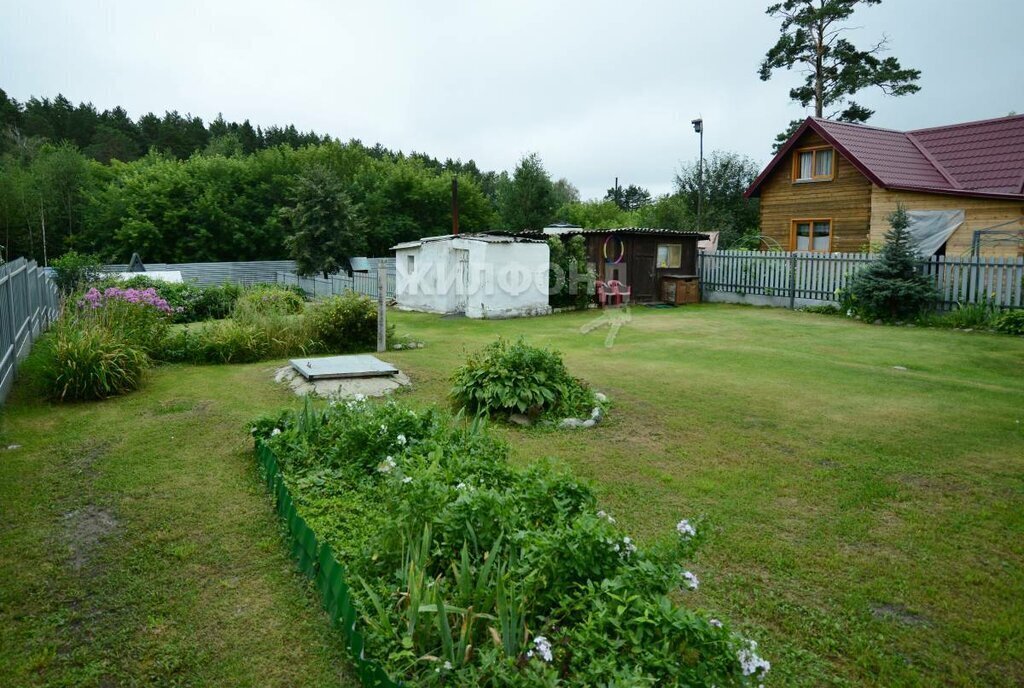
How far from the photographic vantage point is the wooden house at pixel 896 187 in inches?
746

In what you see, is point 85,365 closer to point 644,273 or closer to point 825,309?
point 644,273

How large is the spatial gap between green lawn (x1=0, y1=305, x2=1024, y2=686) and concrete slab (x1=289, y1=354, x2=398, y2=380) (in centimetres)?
52

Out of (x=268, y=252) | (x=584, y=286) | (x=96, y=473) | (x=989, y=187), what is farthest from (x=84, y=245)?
(x=989, y=187)

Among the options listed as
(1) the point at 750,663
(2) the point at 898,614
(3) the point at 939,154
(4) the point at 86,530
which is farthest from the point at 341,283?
(1) the point at 750,663

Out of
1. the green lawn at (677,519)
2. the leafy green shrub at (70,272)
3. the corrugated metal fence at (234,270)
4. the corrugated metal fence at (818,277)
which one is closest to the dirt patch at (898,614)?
the green lawn at (677,519)

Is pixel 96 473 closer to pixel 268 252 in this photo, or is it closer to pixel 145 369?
pixel 145 369

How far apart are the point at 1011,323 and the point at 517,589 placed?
14.2 metres

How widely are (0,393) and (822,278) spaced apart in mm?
17765

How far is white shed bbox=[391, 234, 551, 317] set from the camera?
59.7ft

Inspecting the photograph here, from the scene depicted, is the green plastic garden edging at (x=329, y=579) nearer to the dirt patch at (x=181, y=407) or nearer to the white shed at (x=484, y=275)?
the dirt patch at (x=181, y=407)

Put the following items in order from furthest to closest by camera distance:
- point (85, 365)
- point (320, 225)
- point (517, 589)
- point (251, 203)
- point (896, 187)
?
point (251, 203)
point (320, 225)
point (896, 187)
point (85, 365)
point (517, 589)

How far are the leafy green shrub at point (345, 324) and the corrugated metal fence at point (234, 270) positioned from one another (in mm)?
22018

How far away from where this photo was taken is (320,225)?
29516 millimetres

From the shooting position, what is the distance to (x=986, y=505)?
4898 mm
